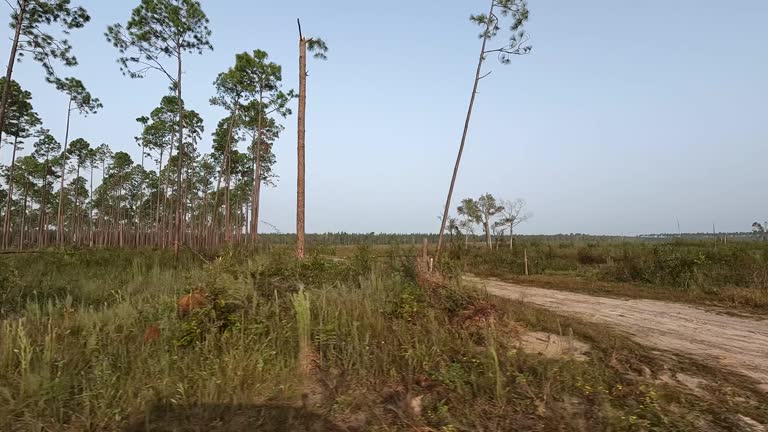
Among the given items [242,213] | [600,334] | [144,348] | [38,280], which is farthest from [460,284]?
[242,213]

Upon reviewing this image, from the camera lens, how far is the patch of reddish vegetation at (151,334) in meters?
4.14

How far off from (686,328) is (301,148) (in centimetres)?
982

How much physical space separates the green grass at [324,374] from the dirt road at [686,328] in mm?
769

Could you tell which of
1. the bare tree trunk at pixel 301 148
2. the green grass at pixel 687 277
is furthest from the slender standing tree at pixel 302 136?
the green grass at pixel 687 277

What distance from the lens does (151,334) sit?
4223 mm

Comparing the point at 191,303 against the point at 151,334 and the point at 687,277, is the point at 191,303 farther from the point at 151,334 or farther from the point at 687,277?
the point at 687,277

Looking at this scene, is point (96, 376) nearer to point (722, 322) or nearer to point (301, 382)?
point (301, 382)

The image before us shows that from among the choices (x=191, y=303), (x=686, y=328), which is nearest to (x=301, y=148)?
(x=191, y=303)

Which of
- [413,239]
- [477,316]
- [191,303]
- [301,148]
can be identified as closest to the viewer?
[191,303]

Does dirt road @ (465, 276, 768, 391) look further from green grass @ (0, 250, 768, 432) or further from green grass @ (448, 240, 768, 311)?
green grass @ (448, 240, 768, 311)

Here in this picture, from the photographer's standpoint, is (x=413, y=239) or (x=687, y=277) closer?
(x=687, y=277)

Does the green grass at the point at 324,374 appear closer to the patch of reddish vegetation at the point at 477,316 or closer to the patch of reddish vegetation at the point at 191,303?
the patch of reddish vegetation at the point at 477,316

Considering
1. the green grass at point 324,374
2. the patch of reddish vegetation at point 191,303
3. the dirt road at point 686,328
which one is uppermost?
the patch of reddish vegetation at point 191,303

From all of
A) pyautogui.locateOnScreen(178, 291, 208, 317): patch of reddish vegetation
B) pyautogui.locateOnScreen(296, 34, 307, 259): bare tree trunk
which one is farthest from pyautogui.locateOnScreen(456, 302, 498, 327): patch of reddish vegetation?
pyautogui.locateOnScreen(296, 34, 307, 259): bare tree trunk
